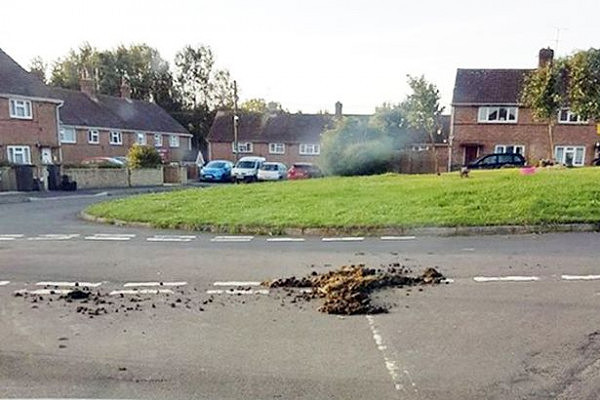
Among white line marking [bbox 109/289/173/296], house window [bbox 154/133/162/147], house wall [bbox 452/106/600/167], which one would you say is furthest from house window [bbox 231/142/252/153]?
white line marking [bbox 109/289/173/296]

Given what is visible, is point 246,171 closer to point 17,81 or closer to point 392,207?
point 17,81

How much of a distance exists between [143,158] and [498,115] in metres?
26.0

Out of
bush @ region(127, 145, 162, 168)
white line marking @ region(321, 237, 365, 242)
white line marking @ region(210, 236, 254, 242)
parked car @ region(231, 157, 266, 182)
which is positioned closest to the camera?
white line marking @ region(321, 237, 365, 242)

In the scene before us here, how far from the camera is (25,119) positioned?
29266 mm

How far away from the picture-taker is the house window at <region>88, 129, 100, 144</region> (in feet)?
137

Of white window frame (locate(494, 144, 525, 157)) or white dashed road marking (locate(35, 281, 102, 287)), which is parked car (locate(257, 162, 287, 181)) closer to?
white window frame (locate(494, 144, 525, 157))

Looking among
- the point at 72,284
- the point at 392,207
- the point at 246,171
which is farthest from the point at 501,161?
the point at 72,284

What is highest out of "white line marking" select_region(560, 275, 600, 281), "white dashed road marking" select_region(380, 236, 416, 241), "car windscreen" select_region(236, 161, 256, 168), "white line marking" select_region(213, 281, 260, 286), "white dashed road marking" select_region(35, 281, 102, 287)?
"car windscreen" select_region(236, 161, 256, 168)

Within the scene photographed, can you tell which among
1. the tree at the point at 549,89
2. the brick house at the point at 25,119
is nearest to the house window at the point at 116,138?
the brick house at the point at 25,119

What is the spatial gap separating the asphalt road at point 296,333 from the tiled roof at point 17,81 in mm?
24253

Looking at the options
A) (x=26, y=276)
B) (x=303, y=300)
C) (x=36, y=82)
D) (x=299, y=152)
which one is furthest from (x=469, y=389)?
(x=299, y=152)

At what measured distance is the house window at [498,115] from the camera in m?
37.2

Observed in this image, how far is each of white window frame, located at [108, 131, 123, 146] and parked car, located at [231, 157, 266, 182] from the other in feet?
46.4

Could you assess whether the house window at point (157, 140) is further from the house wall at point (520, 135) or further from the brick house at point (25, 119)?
the house wall at point (520, 135)
